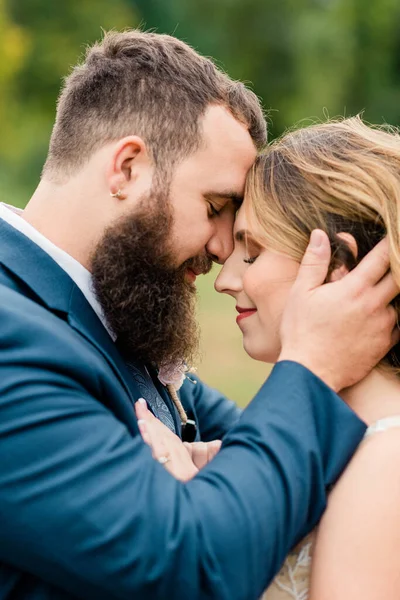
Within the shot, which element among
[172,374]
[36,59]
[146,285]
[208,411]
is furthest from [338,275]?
[36,59]

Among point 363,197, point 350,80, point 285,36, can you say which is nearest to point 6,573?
point 363,197

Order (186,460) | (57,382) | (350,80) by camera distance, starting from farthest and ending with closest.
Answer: (350,80) → (186,460) → (57,382)

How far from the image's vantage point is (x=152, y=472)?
2.25 meters

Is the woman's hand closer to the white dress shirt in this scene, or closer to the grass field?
the white dress shirt

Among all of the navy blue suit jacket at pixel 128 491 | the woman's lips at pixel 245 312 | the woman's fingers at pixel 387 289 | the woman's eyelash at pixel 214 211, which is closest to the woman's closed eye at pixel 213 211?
the woman's eyelash at pixel 214 211

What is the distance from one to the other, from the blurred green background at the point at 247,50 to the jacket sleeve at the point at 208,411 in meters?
29.4

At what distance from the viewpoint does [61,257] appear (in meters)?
2.93

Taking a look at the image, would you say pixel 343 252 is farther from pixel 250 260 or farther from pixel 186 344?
pixel 186 344

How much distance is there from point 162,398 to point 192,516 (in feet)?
3.49

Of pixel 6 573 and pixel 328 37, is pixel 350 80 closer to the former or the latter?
pixel 328 37

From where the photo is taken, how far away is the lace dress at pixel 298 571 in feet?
8.39

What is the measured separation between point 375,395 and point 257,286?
1.64 feet

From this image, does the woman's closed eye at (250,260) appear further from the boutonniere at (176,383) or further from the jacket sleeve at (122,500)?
the jacket sleeve at (122,500)

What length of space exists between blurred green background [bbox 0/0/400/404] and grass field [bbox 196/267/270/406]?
1674 cm
